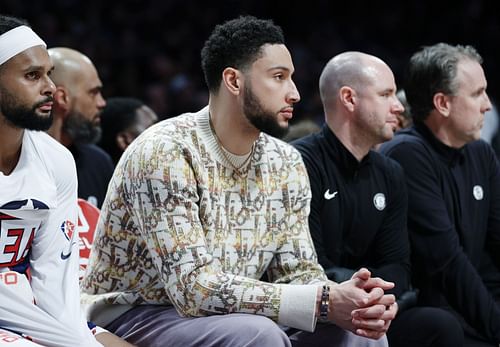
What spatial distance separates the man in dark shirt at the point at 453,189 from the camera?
13.5 ft

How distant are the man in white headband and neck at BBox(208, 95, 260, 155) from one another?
567 millimetres

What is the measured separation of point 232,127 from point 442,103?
135 cm

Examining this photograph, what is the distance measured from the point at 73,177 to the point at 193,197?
418mm

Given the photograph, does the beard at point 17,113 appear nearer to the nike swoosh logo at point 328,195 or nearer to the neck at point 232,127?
the neck at point 232,127

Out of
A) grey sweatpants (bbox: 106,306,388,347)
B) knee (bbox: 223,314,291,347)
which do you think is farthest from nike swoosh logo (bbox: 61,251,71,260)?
knee (bbox: 223,314,291,347)

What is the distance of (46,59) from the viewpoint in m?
3.23

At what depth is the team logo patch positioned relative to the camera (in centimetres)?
319

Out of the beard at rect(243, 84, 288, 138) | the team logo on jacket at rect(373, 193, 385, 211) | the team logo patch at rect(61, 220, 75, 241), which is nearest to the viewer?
the team logo patch at rect(61, 220, 75, 241)

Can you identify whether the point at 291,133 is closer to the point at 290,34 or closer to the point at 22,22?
the point at 22,22

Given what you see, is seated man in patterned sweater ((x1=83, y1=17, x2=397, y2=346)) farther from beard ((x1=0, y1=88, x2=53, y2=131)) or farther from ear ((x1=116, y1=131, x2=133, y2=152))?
ear ((x1=116, y1=131, x2=133, y2=152))

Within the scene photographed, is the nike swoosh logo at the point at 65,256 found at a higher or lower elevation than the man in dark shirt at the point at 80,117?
lower

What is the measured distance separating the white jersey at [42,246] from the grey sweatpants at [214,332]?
28 cm

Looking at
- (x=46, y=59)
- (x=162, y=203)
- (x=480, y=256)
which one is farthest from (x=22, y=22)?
(x=480, y=256)

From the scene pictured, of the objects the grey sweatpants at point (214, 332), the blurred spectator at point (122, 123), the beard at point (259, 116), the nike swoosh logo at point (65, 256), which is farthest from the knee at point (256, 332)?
the blurred spectator at point (122, 123)
